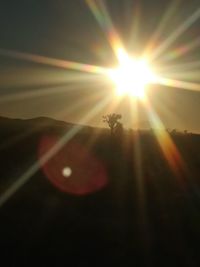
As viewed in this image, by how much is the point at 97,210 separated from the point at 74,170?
27.6ft

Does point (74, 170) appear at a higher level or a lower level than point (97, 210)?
higher

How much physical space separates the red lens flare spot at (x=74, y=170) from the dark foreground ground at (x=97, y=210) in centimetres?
5

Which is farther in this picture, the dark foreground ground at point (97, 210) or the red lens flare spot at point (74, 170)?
the red lens flare spot at point (74, 170)

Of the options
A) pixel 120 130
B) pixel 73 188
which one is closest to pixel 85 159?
pixel 73 188

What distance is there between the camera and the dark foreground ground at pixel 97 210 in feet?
61.3

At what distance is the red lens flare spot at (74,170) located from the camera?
1113 inches

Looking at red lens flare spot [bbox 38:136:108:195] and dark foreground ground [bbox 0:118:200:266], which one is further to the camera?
red lens flare spot [bbox 38:136:108:195]

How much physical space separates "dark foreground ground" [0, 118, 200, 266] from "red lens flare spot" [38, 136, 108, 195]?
53 mm

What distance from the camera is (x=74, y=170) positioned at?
32250 mm

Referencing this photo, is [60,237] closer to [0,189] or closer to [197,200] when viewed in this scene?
[0,189]

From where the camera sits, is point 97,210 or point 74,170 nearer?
point 97,210

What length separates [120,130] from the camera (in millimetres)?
A: 61844

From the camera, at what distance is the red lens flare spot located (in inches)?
1113

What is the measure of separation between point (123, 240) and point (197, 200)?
7.80 m
